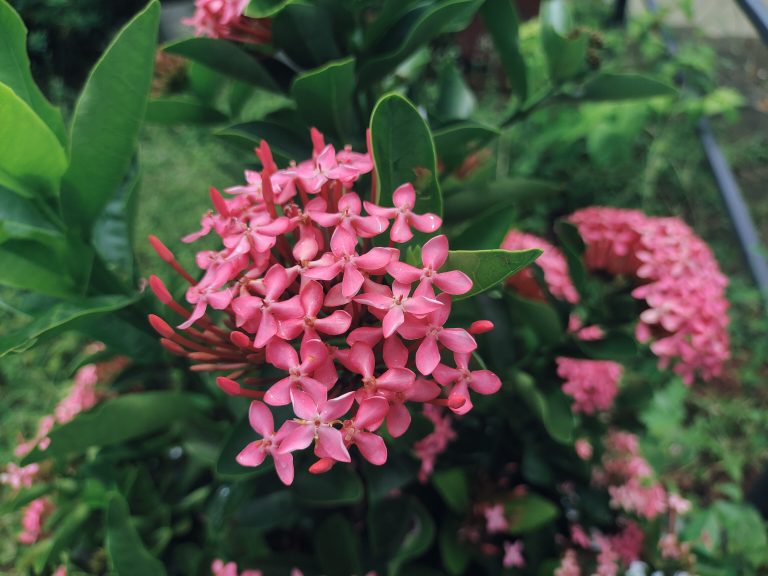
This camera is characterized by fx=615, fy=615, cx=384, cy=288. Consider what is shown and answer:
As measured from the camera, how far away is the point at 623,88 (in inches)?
34.2

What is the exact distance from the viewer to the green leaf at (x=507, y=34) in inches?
31.2

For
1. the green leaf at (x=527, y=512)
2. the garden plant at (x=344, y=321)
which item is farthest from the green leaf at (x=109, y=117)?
the green leaf at (x=527, y=512)

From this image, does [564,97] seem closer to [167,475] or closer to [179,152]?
[167,475]

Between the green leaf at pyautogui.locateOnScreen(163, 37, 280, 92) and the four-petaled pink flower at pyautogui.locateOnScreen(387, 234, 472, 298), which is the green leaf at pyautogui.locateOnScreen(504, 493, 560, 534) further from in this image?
the green leaf at pyautogui.locateOnScreen(163, 37, 280, 92)

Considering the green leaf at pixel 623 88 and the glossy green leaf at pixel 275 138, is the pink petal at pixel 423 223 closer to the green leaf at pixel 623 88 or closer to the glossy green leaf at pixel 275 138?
the glossy green leaf at pixel 275 138

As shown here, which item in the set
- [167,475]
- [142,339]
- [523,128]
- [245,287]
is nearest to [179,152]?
[523,128]

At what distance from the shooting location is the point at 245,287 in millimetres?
510

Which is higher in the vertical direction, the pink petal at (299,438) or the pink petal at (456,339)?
the pink petal at (456,339)

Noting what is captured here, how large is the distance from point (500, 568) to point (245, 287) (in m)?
0.70

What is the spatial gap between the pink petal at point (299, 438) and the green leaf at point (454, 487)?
501mm

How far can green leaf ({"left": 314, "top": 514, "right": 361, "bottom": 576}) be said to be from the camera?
896 mm

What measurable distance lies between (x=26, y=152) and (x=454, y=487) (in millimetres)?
717

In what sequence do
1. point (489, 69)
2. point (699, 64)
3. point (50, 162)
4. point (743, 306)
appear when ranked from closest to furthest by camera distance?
point (50, 162) → point (743, 306) → point (699, 64) → point (489, 69)

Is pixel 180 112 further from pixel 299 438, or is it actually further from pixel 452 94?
pixel 299 438
